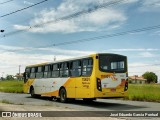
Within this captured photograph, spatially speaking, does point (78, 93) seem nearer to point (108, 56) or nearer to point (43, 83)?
point (108, 56)

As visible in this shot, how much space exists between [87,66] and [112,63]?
1.46 metres

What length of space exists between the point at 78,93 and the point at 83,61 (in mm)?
2084

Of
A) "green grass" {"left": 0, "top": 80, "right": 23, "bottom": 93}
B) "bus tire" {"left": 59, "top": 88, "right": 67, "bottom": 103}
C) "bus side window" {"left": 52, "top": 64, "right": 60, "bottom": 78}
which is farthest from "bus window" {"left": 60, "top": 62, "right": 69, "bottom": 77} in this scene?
"green grass" {"left": 0, "top": 80, "right": 23, "bottom": 93}

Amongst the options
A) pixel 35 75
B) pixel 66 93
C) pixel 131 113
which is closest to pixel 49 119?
pixel 131 113

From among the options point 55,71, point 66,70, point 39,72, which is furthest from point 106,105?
point 39,72

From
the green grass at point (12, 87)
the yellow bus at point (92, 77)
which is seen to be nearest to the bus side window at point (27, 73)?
the yellow bus at point (92, 77)

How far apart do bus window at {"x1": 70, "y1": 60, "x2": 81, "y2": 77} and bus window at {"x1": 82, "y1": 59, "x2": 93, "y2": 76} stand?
0.56m

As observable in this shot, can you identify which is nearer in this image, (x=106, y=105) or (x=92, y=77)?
(x=92, y=77)

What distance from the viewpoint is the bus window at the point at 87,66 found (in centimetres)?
2017

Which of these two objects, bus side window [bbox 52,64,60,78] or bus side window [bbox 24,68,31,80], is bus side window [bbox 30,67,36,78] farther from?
bus side window [bbox 52,64,60,78]

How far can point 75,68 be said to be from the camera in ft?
72.1

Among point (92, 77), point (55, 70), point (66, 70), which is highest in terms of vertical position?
point (55, 70)

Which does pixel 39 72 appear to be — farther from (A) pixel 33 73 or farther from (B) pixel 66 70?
(B) pixel 66 70

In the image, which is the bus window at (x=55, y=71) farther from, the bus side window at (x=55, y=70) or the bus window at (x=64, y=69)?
the bus window at (x=64, y=69)
